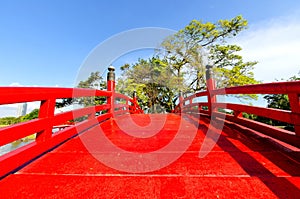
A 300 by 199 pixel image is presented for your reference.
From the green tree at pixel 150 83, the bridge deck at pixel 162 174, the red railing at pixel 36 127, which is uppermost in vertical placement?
the green tree at pixel 150 83

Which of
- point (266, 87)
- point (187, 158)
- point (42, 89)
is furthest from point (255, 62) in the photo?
point (42, 89)

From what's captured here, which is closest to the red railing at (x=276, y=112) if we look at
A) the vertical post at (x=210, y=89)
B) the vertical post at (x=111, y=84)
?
the vertical post at (x=210, y=89)

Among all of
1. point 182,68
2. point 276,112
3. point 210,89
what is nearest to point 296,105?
point 276,112

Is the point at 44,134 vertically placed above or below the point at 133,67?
below

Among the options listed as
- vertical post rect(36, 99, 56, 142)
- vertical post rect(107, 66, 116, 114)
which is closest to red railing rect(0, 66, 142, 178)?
vertical post rect(36, 99, 56, 142)

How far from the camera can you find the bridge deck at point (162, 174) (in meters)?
0.90

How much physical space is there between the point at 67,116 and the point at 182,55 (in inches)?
468

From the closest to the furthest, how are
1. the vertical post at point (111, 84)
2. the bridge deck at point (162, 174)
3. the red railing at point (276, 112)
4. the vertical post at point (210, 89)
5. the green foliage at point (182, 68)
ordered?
the bridge deck at point (162, 174) → the red railing at point (276, 112) → the vertical post at point (210, 89) → the vertical post at point (111, 84) → the green foliage at point (182, 68)

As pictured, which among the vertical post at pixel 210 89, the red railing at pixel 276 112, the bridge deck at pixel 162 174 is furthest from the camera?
the vertical post at pixel 210 89

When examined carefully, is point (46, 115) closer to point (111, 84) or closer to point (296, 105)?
point (111, 84)

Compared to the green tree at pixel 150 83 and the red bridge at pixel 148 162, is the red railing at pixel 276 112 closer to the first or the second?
the red bridge at pixel 148 162

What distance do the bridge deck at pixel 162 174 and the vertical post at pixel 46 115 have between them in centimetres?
19

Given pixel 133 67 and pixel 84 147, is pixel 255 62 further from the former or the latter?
pixel 84 147

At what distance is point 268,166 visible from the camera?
1.16 metres
